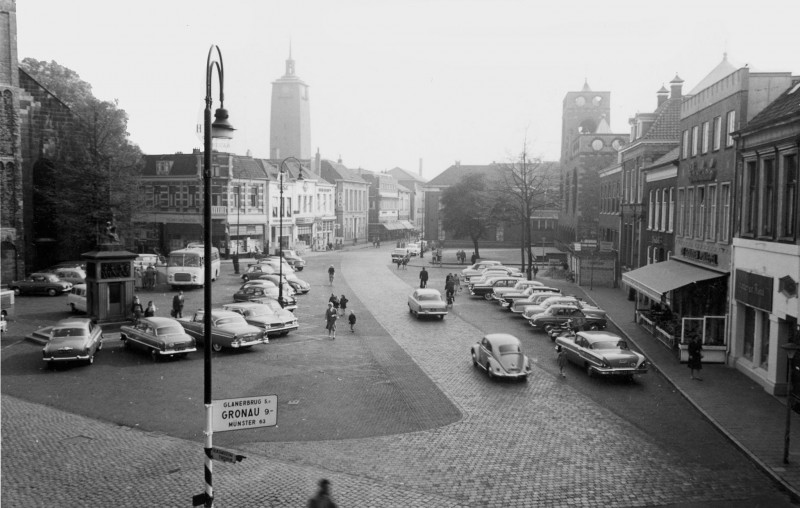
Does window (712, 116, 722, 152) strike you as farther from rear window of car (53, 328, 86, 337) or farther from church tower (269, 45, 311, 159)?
church tower (269, 45, 311, 159)

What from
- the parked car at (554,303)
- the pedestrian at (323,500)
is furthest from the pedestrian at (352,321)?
the pedestrian at (323,500)

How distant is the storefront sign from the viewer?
21.2 metres

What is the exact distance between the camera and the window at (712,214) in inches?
1086

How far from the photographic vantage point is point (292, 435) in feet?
54.2

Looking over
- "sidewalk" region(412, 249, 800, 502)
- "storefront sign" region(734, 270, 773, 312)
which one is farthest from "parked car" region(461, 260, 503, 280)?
"storefront sign" region(734, 270, 773, 312)

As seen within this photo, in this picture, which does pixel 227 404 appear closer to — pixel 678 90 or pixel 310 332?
pixel 310 332

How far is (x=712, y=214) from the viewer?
27969 millimetres

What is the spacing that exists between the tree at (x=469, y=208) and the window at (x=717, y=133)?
148 feet

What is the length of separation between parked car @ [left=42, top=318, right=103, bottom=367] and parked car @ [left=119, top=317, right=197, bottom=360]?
1.36 metres

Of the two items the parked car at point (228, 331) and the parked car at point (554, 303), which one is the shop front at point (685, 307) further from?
the parked car at point (228, 331)

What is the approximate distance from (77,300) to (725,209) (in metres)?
29.9

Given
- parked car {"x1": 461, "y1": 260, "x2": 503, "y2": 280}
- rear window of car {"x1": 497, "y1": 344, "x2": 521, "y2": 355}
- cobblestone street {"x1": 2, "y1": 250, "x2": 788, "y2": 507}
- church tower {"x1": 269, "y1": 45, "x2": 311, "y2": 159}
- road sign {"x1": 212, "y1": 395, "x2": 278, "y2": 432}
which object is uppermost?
church tower {"x1": 269, "y1": 45, "x2": 311, "y2": 159}

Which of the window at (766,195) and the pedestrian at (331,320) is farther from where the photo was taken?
the pedestrian at (331,320)

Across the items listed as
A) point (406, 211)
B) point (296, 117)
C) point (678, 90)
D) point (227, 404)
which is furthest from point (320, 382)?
point (296, 117)
